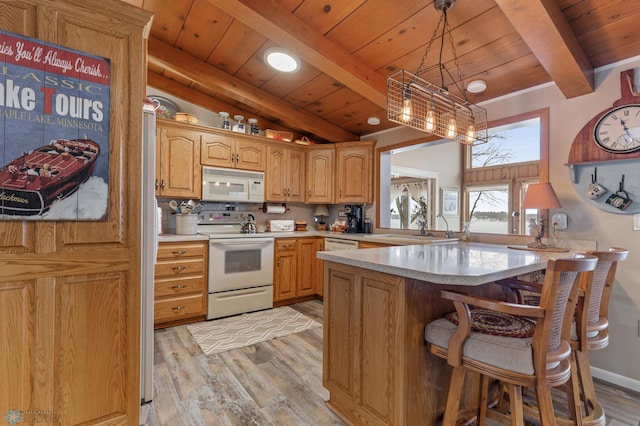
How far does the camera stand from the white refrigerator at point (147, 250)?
5.77 feet

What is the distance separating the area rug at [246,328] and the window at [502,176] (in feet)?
14.2

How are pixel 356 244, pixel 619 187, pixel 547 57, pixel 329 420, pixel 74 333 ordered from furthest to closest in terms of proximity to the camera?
pixel 356 244, pixel 619 187, pixel 547 57, pixel 329 420, pixel 74 333

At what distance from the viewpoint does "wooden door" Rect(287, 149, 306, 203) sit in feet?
13.8

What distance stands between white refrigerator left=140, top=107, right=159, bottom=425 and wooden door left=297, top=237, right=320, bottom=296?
2.25 meters

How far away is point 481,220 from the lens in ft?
23.9

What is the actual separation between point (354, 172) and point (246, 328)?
2.38 metres

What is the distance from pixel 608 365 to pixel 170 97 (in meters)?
4.96

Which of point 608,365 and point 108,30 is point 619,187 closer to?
point 608,365

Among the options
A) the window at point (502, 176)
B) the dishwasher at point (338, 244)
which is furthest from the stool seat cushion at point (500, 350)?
the window at point (502, 176)

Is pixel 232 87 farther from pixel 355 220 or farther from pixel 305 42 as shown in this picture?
pixel 355 220

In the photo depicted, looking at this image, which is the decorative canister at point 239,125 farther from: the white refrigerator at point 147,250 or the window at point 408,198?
the window at point 408,198

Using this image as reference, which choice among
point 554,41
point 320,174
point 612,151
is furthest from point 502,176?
point 554,41

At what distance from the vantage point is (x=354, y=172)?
13.8ft

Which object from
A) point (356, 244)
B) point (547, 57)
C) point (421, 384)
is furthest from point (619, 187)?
point (356, 244)
